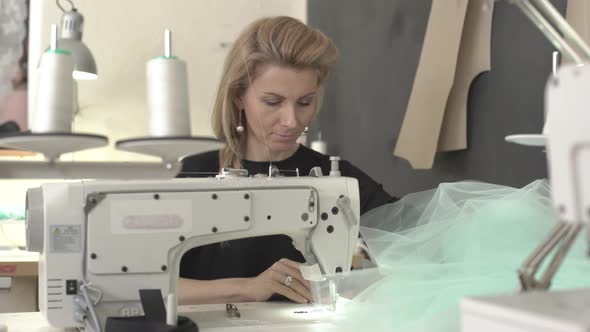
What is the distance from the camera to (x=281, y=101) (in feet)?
6.51

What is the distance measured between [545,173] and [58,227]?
147cm

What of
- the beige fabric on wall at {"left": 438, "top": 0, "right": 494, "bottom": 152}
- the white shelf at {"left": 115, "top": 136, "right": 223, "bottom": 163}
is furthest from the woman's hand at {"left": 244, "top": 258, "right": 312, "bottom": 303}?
the beige fabric on wall at {"left": 438, "top": 0, "right": 494, "bottom": 152}

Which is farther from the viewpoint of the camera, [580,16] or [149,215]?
[580,16]

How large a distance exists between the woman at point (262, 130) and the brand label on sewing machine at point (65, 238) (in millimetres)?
415

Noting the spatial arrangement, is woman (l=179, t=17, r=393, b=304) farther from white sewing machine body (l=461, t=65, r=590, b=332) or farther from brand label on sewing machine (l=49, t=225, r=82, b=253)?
white sewing machine body (l=461, t=65, r=590, b=332)

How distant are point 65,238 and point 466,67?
5.65 ft

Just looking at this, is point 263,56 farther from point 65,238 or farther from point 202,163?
point 65,238

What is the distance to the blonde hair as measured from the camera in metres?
2.01

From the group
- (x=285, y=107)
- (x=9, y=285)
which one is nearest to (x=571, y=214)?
(x=285, y=107)

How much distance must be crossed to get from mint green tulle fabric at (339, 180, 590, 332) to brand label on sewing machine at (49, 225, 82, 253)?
1.81 ft

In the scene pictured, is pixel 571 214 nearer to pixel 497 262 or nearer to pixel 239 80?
pixel 497 262

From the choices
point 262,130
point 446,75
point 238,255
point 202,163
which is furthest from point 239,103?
point 446,75

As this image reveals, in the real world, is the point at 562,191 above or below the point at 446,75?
below

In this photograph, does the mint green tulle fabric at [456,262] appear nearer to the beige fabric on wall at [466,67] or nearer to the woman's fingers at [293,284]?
the woman's fingers at [293,284]
